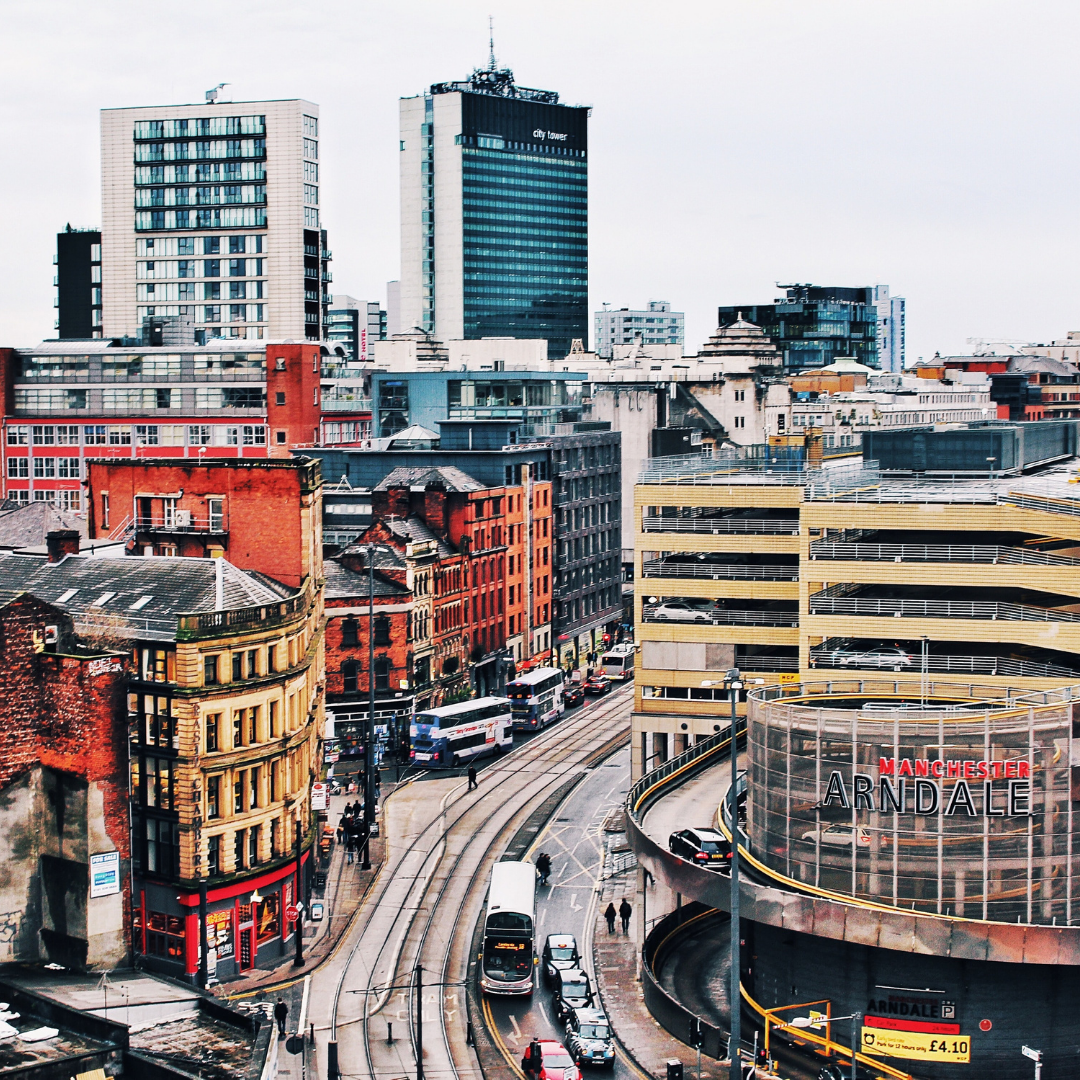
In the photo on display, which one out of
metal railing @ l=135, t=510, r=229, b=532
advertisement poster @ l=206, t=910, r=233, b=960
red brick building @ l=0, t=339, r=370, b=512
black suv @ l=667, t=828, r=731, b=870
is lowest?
advertisement poster @ l=206, t=910, r=233, b=960

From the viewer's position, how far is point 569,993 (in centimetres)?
8269

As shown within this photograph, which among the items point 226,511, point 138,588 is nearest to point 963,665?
point 226,511

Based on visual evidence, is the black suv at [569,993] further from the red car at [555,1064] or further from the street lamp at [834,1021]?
the street lamp at [834,1021]

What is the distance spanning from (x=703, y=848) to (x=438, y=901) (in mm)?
23660

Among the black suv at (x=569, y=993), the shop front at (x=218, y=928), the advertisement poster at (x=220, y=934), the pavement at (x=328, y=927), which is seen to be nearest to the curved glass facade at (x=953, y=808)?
the black suv at (x=569, y=993)

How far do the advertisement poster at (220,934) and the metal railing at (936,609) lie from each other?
3833 cm

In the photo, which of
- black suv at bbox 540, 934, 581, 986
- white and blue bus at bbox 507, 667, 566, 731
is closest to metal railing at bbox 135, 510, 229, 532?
black suv at bbox 540, 934, 581, 986

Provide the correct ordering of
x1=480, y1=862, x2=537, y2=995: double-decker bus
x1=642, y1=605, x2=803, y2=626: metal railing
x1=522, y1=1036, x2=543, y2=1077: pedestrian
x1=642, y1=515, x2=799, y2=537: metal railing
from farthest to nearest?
x1=642, y1=515, x2=799, y2=537: metal railing, x1=642, y1=605, x2=803, y2=626: metal railing, x1=480, y1=862, x2=537, y2=995: double-decker bus, x1=522, y1=1036, x2=543, y2=1077: pedestrian

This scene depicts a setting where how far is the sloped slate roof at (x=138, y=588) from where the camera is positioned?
9125 cm

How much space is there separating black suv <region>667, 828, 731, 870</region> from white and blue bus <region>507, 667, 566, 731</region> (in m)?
62.2

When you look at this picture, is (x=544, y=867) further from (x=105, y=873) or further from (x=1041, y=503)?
(x=1041, y=503)

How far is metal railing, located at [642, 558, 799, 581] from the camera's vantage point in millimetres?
115625

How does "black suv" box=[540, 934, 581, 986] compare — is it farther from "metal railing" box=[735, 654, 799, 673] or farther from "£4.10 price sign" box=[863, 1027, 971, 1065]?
"metal railing" box=[735, 654, 799, 673]

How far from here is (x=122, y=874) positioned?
280 ft
